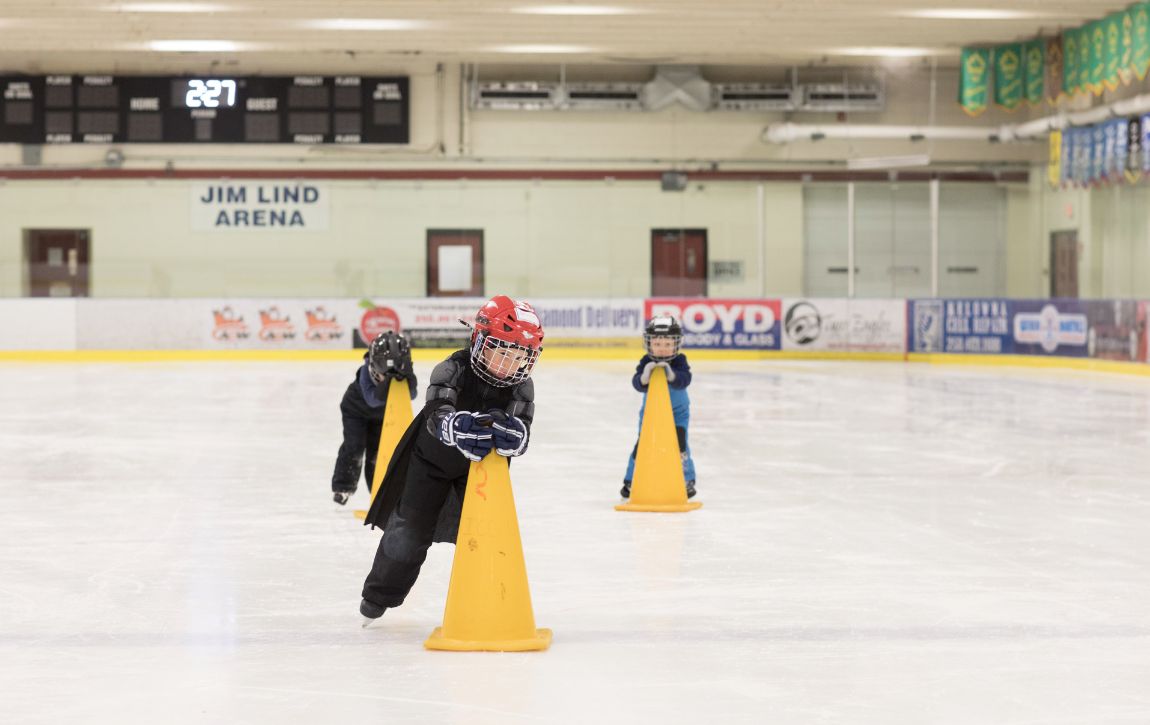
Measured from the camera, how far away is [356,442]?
7.59 meters

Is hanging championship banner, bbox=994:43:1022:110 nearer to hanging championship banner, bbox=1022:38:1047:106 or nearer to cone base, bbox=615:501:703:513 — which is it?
hanging championship banner, bbox=1022:38:1047:106

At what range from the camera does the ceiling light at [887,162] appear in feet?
83.9

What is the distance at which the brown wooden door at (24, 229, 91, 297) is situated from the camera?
23.9m

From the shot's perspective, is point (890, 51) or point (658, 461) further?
point (890, 51)

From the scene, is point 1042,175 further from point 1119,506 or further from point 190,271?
point 1119,506

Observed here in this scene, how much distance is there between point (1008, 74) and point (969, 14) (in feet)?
8.99

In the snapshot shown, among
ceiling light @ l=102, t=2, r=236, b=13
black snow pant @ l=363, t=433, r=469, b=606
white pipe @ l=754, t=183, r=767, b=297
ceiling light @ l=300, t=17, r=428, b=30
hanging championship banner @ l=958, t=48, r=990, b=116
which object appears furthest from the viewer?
white pipe @ l=754, t=183, r=767, b=297

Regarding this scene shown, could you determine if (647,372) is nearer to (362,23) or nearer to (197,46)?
(362,23)

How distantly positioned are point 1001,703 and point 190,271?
2162cm

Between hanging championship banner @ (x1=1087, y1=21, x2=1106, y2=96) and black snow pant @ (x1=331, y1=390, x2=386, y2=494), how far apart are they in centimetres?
1568

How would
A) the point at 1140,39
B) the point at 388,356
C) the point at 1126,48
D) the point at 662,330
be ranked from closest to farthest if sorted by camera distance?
the point at 388,356 < the point at 662,330 < the point at 1140,39 < the point at 1126,48

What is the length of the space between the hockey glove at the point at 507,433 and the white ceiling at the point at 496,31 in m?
15.8

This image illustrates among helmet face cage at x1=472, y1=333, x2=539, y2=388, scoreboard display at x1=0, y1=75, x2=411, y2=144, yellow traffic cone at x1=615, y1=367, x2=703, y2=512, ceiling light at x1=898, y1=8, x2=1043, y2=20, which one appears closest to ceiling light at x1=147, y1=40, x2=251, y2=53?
scoreboard display at x1=0, y1=75, x2=411, y2=144

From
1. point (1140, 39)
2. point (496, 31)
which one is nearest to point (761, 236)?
point (496, 31)
